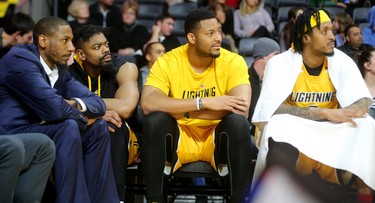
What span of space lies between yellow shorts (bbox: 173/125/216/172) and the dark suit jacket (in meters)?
0.79

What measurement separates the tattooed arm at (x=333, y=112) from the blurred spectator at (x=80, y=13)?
531 cm

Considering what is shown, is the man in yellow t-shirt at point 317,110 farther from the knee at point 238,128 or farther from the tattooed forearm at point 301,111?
the knee at point 238,128

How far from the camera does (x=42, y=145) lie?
4.93m

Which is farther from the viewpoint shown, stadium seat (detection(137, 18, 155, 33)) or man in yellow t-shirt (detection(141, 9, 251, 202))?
stadium seat (detection(137, 18, 155, 33))

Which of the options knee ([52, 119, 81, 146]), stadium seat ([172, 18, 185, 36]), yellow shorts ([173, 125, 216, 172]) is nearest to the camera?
knee ([52, 119, 81, 146])

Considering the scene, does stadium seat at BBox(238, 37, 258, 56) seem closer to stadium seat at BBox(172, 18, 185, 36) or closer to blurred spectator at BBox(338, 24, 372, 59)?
blurred spectator at BBox(338, 24, 372, 59)

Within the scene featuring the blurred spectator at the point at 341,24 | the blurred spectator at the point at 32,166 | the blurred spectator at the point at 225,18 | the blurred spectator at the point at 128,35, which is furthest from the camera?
the blurred spectator at the point at 225,18

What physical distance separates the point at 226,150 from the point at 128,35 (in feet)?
16.8

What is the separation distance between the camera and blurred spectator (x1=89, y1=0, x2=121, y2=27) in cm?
1112

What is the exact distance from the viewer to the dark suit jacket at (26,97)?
16.9ft

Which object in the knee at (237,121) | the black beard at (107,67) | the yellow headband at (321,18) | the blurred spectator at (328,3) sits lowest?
the knee at (237,121)

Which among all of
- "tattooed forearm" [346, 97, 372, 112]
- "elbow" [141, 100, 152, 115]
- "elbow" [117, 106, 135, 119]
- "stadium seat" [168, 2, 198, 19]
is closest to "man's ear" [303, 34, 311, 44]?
"tattooed forearm" [346, 97, 372, 112]

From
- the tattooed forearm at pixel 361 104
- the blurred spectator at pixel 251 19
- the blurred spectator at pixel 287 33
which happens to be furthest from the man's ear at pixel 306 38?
the blurred spectator at pixel 251 19

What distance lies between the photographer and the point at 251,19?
1096cm
